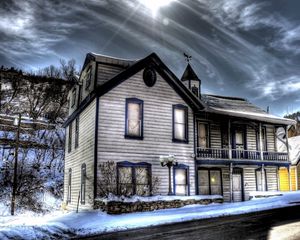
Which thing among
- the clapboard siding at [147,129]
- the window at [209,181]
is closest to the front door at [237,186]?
the window at [209,181]

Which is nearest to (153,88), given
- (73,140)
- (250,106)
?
(73,140)

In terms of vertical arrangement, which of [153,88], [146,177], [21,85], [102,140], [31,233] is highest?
[21,85]

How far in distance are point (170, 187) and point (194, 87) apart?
943 cm

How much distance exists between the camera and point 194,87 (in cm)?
2617

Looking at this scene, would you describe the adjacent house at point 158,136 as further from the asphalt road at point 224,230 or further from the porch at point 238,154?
the asphalt road at point 224,230

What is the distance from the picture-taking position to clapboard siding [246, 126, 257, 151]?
2643cm

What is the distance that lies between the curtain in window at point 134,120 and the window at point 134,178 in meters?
1.98

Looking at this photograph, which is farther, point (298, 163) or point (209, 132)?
point (298, 163)

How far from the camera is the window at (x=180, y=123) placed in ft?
71.2

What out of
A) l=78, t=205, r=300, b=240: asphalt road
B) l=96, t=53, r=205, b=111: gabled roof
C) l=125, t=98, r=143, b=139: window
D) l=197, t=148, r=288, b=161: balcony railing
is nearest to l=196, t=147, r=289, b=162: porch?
l=197, t=148, r=288, b=161: balcony railing

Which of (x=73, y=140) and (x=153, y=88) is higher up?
(x=153, y=88)

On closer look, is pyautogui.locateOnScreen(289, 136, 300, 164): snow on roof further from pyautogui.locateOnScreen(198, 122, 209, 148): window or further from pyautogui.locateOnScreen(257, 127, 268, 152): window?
pyautogui.locateOnScreen(198, 122, 209, 148): window

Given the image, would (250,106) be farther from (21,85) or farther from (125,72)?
(21,85)

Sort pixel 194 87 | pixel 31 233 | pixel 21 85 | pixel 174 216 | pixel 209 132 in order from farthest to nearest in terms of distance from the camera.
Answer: pixel 21 85
pixel 194 87
pixel 209 132
pixel 174 216
pixel 31 233
